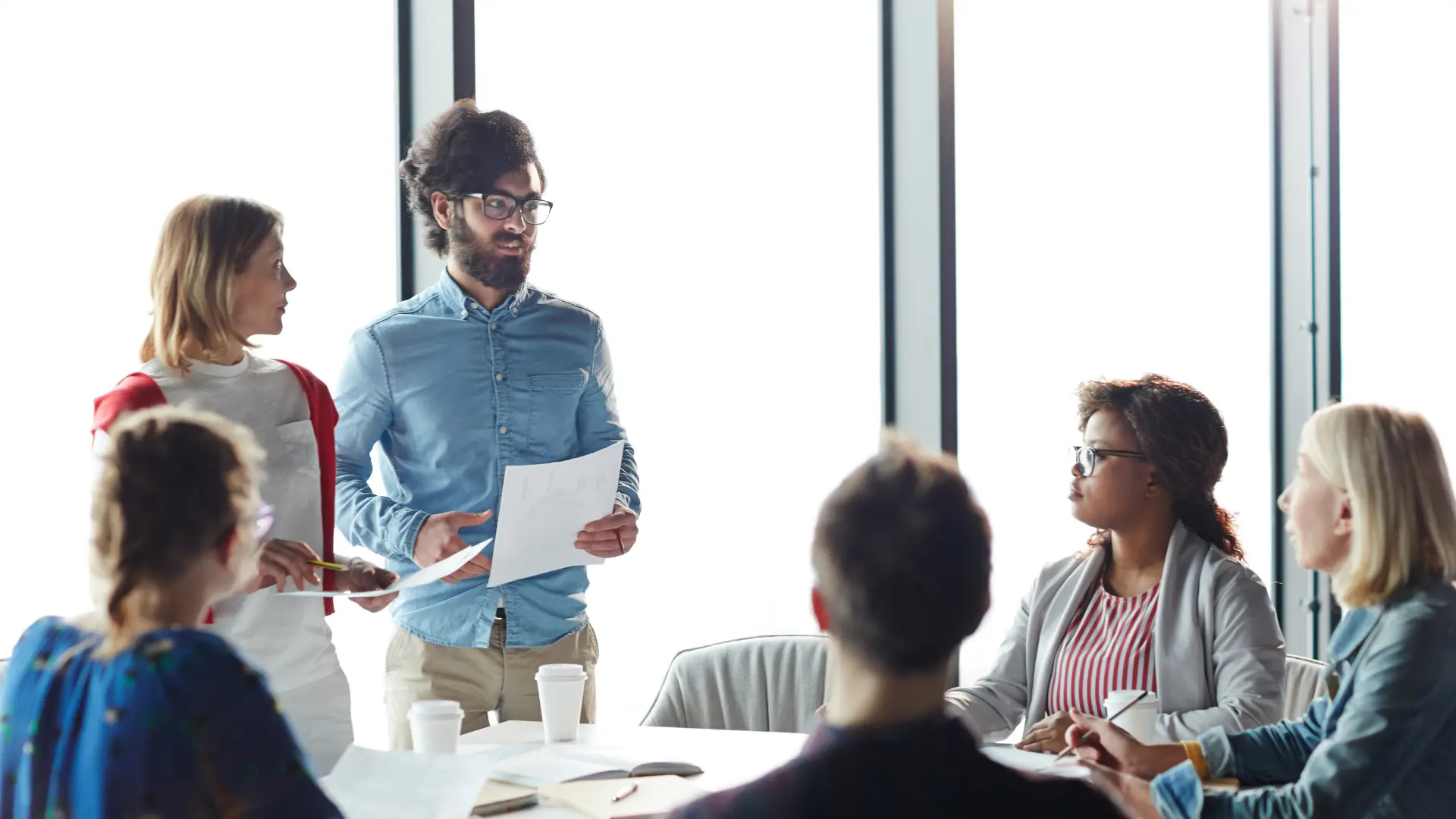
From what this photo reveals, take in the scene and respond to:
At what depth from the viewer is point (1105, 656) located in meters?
2.56

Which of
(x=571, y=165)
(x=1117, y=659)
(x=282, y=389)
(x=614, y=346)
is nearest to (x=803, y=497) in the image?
(x=614, y=346)

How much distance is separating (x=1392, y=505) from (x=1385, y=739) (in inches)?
13.2

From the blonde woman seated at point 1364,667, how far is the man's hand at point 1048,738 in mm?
151

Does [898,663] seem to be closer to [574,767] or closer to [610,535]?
[574,767]

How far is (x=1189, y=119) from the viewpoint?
4.67 metres

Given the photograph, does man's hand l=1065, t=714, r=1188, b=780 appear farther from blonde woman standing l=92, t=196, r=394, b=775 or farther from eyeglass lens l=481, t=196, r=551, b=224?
eyeglass lens l=481, t=196, r=551, b=224

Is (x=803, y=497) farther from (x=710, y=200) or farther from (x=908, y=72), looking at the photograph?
(x=908, y=72)

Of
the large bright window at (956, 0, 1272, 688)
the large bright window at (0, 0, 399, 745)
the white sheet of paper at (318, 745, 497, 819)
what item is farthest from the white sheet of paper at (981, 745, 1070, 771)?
the large bright window at (956, 0, 1272, 688)

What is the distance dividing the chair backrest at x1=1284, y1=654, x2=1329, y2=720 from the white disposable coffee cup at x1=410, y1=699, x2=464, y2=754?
1.75 meters

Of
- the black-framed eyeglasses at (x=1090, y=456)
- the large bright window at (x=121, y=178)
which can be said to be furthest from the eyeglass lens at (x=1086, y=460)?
the large bright window at (x=121, y=178)

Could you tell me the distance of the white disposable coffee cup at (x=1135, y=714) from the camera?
2055 mm

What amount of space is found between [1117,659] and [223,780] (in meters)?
1.82

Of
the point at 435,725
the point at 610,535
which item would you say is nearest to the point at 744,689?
the point at 610,535

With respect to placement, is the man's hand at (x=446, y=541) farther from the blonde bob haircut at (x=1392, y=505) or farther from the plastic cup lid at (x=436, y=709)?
the blonde bob haircut at (x=1392, y=505)
